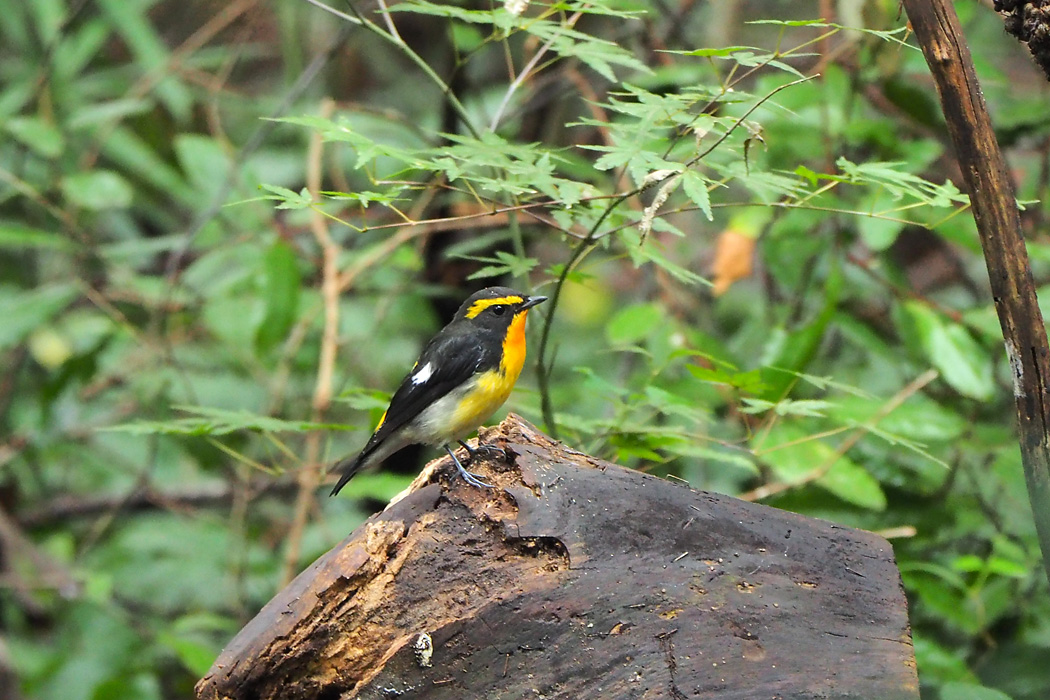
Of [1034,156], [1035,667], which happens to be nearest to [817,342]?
[1035,667]

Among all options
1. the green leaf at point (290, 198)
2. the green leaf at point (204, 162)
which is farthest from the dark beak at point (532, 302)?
the green leaf at point (204, 162)

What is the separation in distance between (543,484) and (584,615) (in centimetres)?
28

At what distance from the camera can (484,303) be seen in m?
3.16

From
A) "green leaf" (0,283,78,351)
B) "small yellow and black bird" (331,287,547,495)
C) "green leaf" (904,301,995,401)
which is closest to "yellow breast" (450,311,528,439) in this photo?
"small yellow and black bird" (331,287,547,495)

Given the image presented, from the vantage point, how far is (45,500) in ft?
20.2

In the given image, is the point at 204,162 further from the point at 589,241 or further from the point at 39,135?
the point at 589,241

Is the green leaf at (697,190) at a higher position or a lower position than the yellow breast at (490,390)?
higher

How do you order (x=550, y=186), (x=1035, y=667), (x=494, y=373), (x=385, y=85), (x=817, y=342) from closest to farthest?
(x=550, y=186)
(x=494, y=373)
(x=1035, y=667)
(x=817, y=342)
(x=385, y=85)

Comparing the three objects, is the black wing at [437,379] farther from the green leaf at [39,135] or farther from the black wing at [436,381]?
the green leaf at [39,135]

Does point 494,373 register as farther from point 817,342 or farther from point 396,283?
point 396,283

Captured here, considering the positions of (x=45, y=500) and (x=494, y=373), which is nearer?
(x=494, y=373)

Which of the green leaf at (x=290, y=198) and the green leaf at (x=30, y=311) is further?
the green leaf at (x=30, y=311)

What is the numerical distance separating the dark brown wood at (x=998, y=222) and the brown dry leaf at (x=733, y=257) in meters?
2.22

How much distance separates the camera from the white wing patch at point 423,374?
3.03 meters
